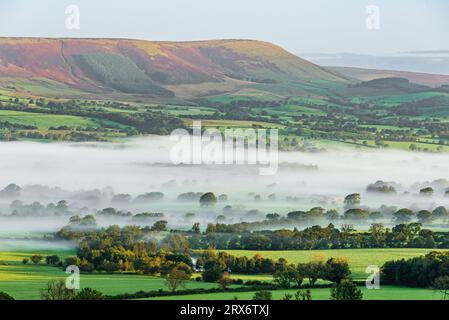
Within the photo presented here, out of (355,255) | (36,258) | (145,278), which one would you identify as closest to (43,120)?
(36,258)

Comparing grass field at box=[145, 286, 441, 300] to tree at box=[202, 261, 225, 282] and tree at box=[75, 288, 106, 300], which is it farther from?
tree at box=[75, 288, 106, 300]

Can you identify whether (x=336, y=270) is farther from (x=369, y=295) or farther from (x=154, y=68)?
(x=154, y=68)

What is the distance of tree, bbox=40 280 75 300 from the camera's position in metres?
9.82

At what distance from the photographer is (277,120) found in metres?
11.3

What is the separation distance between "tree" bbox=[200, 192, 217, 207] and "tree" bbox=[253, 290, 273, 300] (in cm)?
119

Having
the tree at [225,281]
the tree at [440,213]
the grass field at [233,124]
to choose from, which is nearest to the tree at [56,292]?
the tree at [225,281]

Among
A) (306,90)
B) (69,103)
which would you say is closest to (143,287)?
Result: (69,103)

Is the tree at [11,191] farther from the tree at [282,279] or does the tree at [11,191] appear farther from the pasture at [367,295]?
the tree at [282,279]

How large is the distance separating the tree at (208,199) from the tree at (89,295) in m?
1.52

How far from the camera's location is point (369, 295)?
9.91 metres

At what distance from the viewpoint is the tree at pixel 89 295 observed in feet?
32.0

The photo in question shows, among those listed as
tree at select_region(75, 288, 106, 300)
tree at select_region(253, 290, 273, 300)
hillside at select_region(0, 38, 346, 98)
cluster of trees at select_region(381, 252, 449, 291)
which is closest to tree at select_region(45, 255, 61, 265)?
tree at select_region(75, 288, 106, 300)

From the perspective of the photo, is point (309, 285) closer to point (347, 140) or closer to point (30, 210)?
point (347, 140)

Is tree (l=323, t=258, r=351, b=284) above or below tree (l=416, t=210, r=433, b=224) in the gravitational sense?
below
